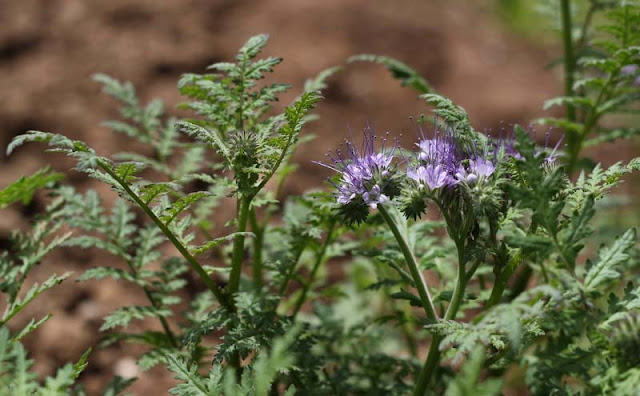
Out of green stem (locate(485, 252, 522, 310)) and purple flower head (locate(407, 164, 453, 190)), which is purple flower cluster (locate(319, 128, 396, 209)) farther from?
green stem (locate(485, 252, 522, 310))

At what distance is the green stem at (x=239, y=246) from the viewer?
Answer: 2043mm

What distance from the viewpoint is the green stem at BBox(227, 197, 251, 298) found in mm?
2043

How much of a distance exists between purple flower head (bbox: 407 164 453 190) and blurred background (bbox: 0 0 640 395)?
1.94m

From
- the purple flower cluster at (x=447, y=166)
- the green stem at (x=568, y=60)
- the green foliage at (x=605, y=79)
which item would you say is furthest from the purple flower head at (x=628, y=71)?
the purple flower cluster at (x=447, y=166)

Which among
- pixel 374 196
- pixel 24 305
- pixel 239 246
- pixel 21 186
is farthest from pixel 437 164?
pixel 24 305

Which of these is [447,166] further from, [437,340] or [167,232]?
[167,232]

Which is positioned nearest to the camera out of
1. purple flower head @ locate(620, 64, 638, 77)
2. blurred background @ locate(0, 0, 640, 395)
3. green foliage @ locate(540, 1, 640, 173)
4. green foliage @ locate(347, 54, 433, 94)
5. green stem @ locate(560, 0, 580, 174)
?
green foliage @ locate(540, 1, 640, 173)

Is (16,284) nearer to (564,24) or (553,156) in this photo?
(553,156)

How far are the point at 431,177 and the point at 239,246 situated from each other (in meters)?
0.63

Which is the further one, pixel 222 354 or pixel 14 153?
pixel 14 153

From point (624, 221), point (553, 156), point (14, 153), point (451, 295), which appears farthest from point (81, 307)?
point (624, 221)

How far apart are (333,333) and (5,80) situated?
9.93 ft

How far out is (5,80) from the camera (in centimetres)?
456

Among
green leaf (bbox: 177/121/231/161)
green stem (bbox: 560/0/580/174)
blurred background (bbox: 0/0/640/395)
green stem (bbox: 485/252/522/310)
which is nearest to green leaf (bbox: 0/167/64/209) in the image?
green leaf (bbox: 177/121/231/161)
